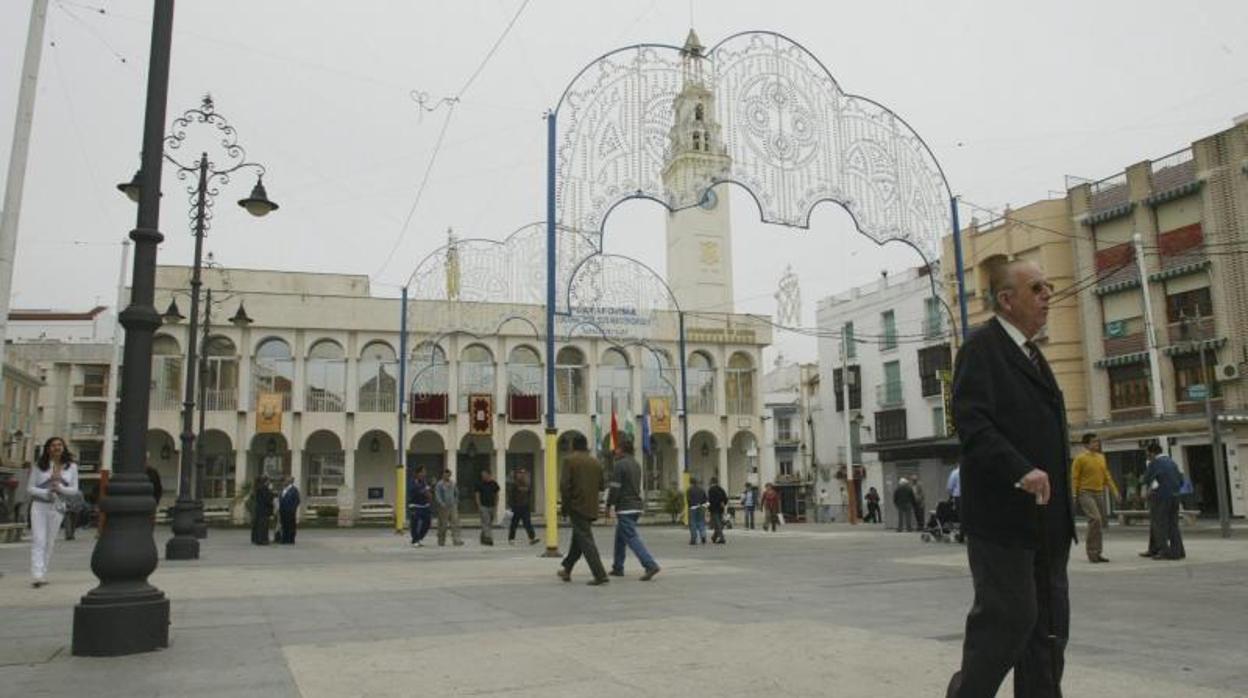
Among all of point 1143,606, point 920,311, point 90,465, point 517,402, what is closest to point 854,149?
point 1143,606

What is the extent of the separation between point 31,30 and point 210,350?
32.8 m

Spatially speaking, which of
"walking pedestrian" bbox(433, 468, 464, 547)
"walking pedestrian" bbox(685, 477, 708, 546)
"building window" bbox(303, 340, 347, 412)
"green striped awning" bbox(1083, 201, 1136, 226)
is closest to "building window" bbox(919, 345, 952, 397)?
"green striped awning" bbox(1083, 201, 1136, 226)

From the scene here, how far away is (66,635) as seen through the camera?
6.69 meters

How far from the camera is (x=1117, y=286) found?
1399 inches

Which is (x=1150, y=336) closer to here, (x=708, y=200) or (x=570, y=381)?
(x=708, y=200)

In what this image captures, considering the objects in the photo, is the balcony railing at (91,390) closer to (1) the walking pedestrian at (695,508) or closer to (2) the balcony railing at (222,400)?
(2) the balcony railing at (222,400)

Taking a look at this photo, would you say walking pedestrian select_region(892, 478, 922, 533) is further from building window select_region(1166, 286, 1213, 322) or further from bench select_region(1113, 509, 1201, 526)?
building window select_region(1166, 286, 1213, 322)

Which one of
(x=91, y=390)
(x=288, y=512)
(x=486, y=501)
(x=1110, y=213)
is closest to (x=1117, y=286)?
(x=1110, y=213)

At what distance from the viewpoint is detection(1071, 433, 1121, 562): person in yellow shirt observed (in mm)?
11992

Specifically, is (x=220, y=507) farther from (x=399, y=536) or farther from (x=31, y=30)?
(x=31, y=30)

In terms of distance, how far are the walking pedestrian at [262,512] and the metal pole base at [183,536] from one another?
5189 mm

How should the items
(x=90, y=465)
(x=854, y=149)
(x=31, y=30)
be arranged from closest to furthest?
(x=31, y=30), (x=854, y=149), (x=90, y=465)

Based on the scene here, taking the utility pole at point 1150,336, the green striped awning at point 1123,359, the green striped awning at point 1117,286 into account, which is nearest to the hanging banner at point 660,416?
the green striped awning at point 1123,359

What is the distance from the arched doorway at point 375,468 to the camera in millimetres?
44875
